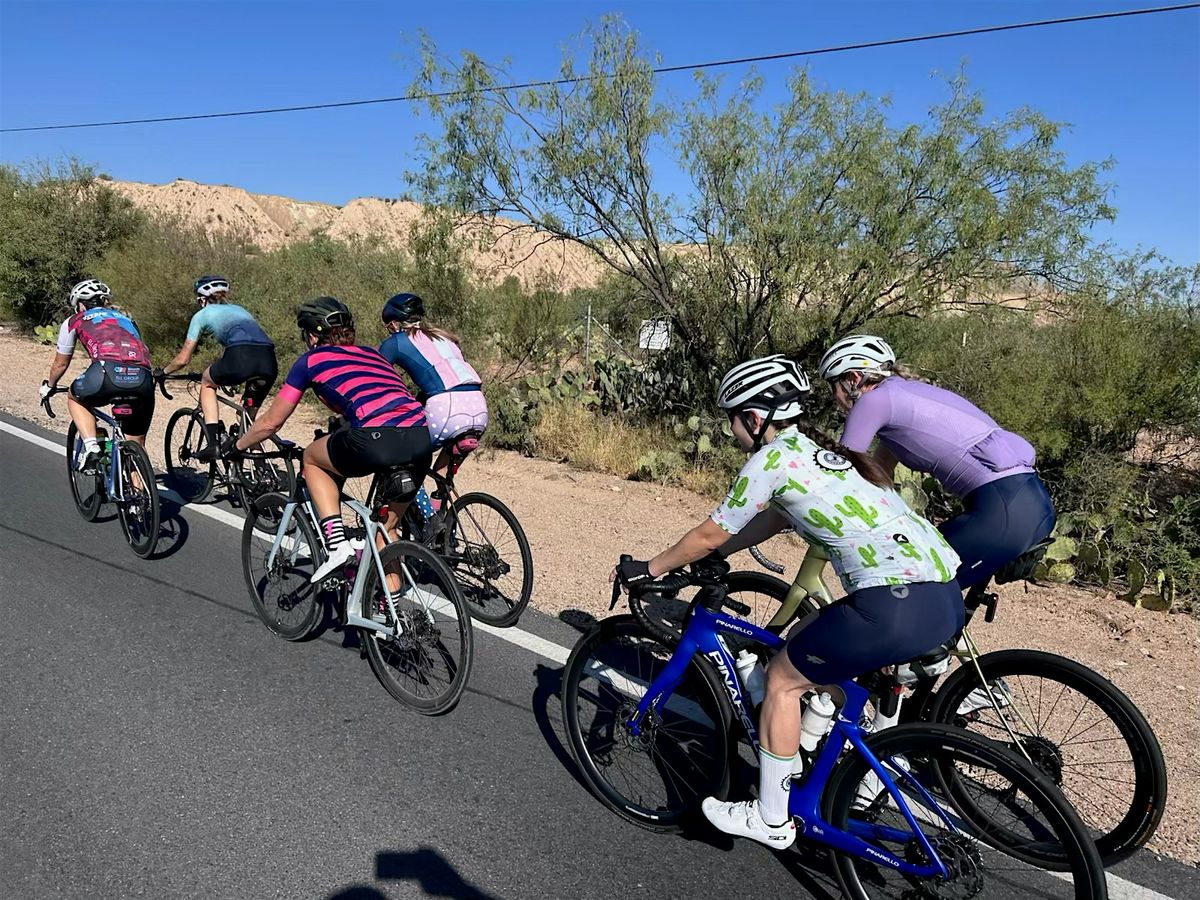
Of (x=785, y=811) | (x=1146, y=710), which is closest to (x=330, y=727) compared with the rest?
(x=785, y=811)

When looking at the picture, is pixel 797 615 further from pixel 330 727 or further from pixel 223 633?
pixel 223 633

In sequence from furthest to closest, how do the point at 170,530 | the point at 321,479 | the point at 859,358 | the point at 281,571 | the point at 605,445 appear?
the point at 605,445, the point at 170,530, the point at 281,571, the point at 321,479, the point at 859,358

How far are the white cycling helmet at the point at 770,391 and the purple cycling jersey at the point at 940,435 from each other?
0.77 meters

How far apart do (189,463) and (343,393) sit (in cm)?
498

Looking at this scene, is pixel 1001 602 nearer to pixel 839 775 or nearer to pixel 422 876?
pixel 839 775

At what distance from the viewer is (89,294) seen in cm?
652

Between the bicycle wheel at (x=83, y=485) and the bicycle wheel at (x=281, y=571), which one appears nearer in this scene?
the bicycle wheel at (x=281, y=571)

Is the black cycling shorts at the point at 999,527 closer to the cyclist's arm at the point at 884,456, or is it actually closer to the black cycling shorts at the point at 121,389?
the cyclist's arm at the point at 884,456

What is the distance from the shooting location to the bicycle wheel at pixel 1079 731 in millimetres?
2971

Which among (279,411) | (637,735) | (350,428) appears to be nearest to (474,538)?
(350,428)

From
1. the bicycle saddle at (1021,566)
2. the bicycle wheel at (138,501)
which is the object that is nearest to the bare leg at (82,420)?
the bicycle wheel at (138,501)

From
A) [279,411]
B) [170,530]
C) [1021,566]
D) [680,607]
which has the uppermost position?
[1021,566]

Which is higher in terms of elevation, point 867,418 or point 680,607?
point 867,418

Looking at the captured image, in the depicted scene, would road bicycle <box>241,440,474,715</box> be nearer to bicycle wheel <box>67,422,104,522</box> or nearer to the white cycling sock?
the white cycling sock
